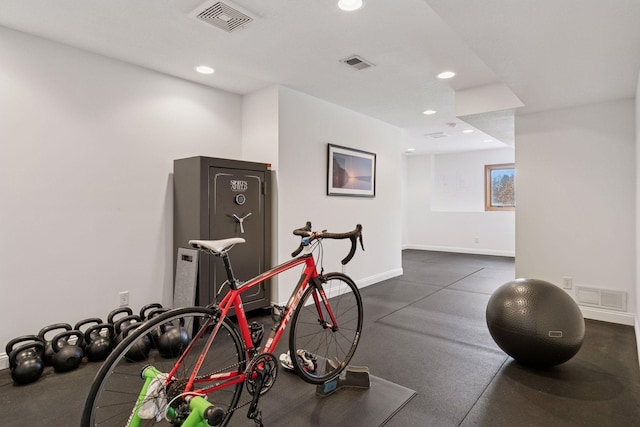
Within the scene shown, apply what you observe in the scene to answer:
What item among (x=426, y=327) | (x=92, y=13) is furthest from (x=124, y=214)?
(x=426, y=327)

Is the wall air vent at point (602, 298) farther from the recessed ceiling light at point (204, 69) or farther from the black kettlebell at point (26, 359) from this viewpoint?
the black kettlebell at point (26, 359)

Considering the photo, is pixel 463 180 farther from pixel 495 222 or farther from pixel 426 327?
pixel 426 327

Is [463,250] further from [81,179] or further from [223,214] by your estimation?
[81,179]

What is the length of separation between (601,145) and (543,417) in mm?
3112

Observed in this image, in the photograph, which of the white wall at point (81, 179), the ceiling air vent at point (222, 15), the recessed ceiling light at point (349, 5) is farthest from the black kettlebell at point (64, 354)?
the recessed ceiling light at point (349, 5)

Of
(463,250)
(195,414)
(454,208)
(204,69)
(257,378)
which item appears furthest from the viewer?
(454,208)

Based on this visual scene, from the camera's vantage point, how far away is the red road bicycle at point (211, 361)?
1.50 metres

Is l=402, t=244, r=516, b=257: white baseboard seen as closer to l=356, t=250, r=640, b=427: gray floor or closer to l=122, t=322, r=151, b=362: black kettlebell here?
l=356, t=250, r=640, b=427: gray floor

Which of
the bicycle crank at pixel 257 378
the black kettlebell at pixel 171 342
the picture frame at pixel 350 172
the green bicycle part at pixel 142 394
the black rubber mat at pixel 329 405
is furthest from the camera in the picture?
the picture frame at pixel 350 172

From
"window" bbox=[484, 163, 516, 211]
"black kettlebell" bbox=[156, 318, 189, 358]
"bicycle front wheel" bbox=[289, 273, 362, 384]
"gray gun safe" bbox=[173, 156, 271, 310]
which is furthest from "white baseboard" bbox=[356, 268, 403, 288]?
"window" bbox=[484, 163, 516, 211]

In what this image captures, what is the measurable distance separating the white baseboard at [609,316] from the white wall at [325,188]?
2633mm

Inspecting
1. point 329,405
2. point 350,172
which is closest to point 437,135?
point 350,172

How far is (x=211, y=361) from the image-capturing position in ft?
8.45

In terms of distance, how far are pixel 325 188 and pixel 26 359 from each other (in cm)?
329
